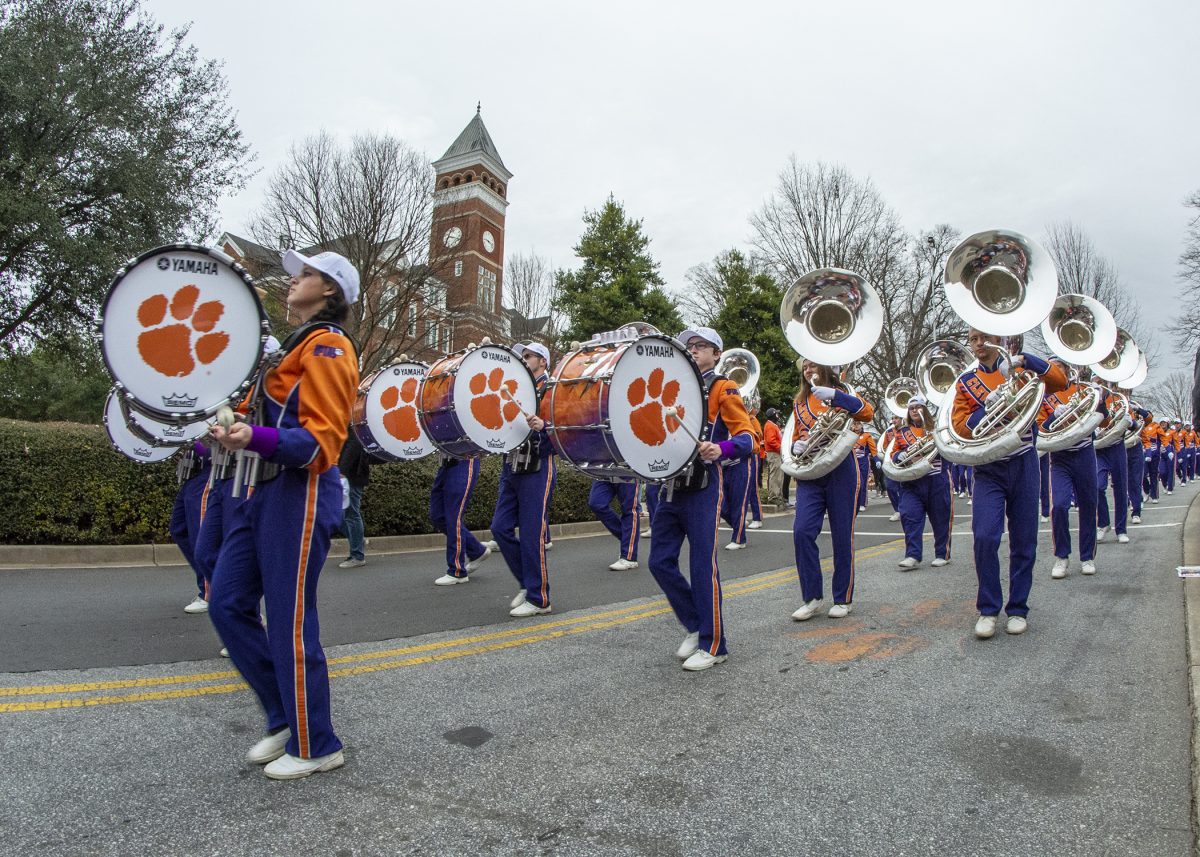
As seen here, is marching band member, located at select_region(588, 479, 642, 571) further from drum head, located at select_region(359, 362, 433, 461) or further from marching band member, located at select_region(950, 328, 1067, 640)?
marching band member, located at select_region(950, 328, 1067, 640)

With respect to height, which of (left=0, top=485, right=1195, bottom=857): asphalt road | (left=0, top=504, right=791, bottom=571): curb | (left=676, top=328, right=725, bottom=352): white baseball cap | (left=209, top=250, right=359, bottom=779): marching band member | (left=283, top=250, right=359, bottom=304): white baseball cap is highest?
(left=283, top=250, right=359, bottom=304): white baseball cap

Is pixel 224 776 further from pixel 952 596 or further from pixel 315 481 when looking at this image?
pixel 952 596

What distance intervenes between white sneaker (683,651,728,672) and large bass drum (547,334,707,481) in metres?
1.10

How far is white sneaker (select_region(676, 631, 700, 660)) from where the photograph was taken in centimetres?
493

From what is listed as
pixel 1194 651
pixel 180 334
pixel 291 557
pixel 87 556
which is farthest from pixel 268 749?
pixel 87 556

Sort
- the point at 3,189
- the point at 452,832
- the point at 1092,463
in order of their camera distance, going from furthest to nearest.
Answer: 1. the point at 3,189
2. the point at 1092,463
3. the point at 452,832

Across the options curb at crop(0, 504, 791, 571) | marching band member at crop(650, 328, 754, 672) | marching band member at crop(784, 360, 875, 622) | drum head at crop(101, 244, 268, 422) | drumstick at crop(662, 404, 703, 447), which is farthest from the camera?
curb at crop(0, 504, 791, 571)

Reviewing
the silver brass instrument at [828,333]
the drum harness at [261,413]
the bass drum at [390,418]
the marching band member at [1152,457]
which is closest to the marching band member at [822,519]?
the silver brass instrument at [828,333]

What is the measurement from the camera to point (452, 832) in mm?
2719

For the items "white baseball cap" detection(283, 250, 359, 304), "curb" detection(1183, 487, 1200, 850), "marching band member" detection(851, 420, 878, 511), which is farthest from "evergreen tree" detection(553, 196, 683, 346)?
"white baseball cap" detection(283, 250, 359, 304)

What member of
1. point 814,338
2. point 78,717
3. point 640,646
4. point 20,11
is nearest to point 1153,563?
point 814,338

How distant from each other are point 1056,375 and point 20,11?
20.1 m

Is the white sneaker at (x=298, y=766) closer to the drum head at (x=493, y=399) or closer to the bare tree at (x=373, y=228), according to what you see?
the drum head at (x=493, y=399)

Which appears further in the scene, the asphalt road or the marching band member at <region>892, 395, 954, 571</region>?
the marching band member at <region>892, 395, 954, 571</region>
